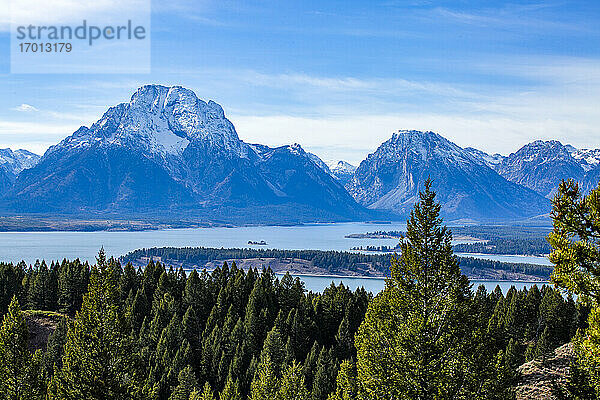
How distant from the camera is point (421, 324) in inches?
725

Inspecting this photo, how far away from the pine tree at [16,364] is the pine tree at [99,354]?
3.93m

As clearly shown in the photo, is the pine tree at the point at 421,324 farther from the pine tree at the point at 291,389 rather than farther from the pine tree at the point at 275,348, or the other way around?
the pine tree at the point at 275,348

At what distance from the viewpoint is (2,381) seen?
29422 millimetres

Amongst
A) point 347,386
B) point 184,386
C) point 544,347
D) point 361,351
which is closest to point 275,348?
point 184,386

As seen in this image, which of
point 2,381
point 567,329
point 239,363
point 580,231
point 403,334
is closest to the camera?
point 580,231

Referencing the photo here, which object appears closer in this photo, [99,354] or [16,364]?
[99,354]

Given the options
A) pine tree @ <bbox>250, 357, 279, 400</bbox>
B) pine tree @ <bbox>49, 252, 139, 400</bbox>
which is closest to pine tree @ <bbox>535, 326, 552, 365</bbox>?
pine tree @ <bbox>250, 357, 279, 400</bbox>

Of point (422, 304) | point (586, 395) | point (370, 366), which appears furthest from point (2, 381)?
point (586, 395)

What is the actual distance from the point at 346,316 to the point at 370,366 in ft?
180

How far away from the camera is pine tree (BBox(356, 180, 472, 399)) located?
1806cm

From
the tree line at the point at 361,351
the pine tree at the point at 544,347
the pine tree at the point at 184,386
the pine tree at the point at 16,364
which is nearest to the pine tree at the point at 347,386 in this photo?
the tree line at the point at 361,351

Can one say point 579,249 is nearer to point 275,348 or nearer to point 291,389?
point 291,389

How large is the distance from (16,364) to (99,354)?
6873 mm

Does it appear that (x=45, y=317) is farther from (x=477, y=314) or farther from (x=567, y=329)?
(x=477, y=314)
